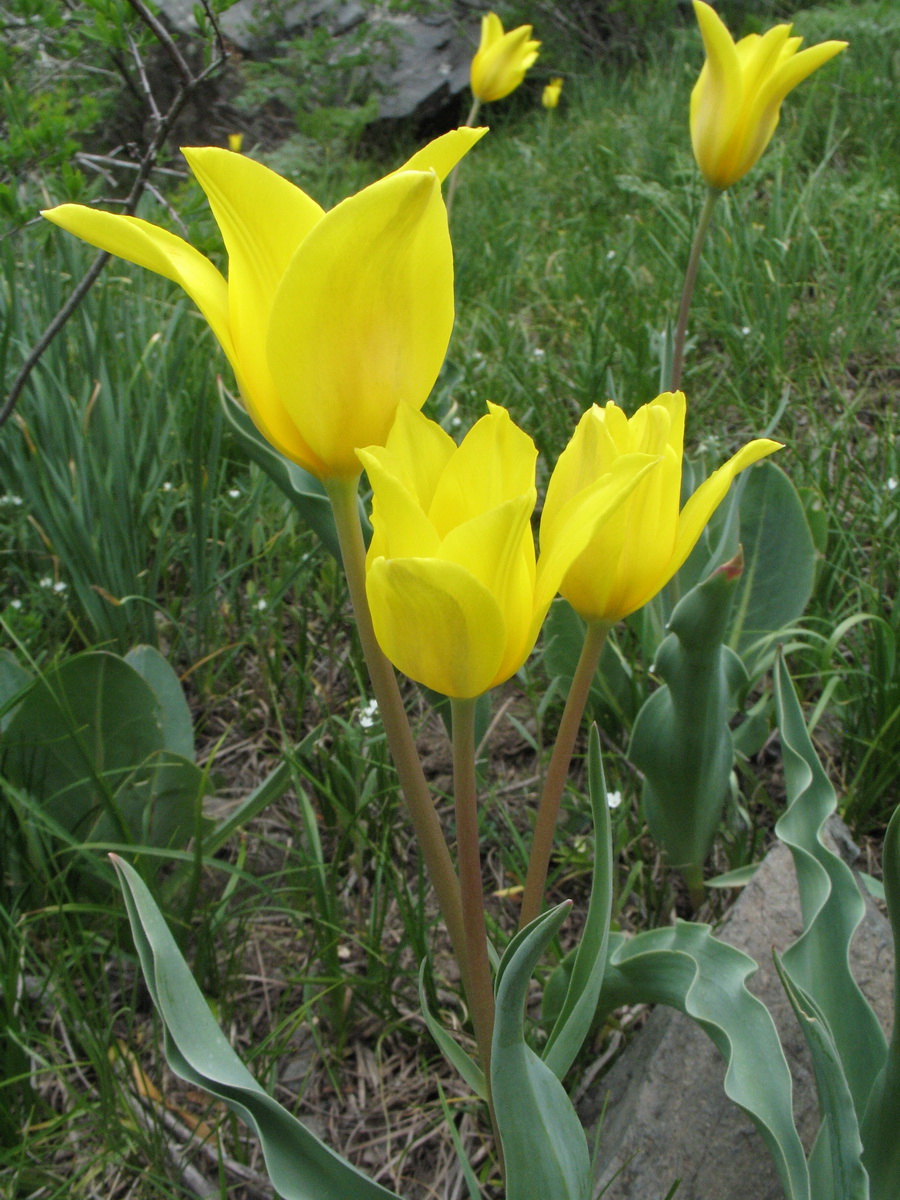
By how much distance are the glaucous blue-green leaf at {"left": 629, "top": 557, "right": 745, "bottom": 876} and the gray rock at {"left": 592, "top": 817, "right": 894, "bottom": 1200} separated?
12 centimetres

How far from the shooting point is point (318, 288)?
1.83ft

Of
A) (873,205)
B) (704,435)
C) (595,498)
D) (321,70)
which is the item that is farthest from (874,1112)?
(321,70)

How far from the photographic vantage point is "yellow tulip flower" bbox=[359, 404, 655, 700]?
0.55m

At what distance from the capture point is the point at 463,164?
4.77 m

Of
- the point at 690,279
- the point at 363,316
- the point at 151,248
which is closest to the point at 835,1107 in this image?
the point at 363,316

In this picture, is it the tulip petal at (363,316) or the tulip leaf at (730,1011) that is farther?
the tulip leaf at (730,1011)

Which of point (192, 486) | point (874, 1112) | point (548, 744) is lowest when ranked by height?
point (548, 744)

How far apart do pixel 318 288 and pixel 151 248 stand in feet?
0.37

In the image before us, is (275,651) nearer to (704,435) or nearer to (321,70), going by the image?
(704,435)

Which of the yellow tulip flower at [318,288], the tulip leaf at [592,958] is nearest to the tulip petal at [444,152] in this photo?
the yellow tulip flower at [318,288]

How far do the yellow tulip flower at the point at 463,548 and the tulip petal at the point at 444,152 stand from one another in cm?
15

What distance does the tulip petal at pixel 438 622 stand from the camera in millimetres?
548

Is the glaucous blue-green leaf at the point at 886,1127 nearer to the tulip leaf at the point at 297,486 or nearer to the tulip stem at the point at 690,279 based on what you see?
the tulip leaf at the point at 297,486

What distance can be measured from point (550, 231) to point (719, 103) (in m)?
2.65
